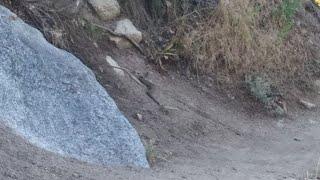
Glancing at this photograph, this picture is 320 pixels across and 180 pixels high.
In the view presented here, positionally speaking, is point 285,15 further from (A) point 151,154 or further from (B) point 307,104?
(A) point 151,154

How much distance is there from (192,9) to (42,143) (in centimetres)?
463

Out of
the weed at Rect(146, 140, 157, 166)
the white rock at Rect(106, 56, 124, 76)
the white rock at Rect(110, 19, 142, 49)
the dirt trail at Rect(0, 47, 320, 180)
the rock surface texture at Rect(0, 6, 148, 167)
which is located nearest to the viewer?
the dirt trail at Rect(0, 47, 320, 180)

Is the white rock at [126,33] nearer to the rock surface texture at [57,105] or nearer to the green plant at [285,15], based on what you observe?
the rock surface texture at [57,105]

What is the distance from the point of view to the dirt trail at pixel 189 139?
17.3 feet

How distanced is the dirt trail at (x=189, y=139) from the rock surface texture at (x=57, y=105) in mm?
249

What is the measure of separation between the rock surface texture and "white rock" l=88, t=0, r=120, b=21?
6.41 ft

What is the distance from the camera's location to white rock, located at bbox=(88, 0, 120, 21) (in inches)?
338

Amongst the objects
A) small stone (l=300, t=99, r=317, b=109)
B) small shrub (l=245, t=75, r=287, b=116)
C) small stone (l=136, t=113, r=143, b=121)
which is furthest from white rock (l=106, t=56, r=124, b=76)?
small stone (l=300, t=99, r=317, b=109)

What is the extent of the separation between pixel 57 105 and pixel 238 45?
3.96 meters

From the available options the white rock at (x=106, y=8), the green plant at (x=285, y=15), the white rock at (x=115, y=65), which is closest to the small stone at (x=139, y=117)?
the white rock at (x=115, y=65)

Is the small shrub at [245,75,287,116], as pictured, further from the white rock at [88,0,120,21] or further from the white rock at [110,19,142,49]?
the white rock at [88,0,120,21]

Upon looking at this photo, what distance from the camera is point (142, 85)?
808 centimetres

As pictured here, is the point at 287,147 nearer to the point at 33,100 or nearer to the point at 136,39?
the point at 136,39

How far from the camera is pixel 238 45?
372 inches
